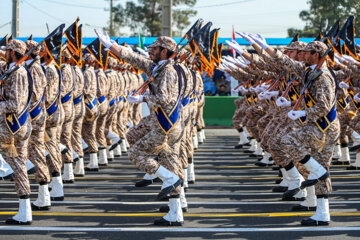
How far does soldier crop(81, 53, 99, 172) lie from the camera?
1195cm

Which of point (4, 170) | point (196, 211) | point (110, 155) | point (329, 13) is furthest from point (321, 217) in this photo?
point (329, 13)

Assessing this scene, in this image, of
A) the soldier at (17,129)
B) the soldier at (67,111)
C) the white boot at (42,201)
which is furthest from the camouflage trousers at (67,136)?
the soldier at (17,129)

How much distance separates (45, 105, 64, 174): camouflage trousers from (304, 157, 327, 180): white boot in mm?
3651

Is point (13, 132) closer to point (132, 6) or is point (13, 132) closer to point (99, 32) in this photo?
point (99, 32)

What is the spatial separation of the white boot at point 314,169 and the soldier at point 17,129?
11.2ft

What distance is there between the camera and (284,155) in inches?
361

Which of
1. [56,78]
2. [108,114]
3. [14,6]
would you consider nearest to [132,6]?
[14,6]

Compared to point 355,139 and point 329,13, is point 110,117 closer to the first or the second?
point 355,139

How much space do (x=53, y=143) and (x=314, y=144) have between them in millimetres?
3788

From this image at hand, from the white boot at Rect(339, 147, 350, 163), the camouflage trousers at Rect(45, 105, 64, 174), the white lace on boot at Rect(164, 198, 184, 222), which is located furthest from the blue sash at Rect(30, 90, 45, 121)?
the white boot at Rect(339, 147, 350, 163)

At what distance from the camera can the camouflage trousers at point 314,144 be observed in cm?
756

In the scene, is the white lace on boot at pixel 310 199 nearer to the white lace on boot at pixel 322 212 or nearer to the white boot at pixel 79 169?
the white lace on boot at pixel 322 212

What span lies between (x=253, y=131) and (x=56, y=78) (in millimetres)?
6037

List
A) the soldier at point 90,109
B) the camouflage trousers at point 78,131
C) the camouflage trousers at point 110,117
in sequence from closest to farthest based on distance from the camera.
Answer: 1. the camouflage trousers at point 78,131
2. the soldier at point 90,109
3. the camouflage trousers at point 110,117
